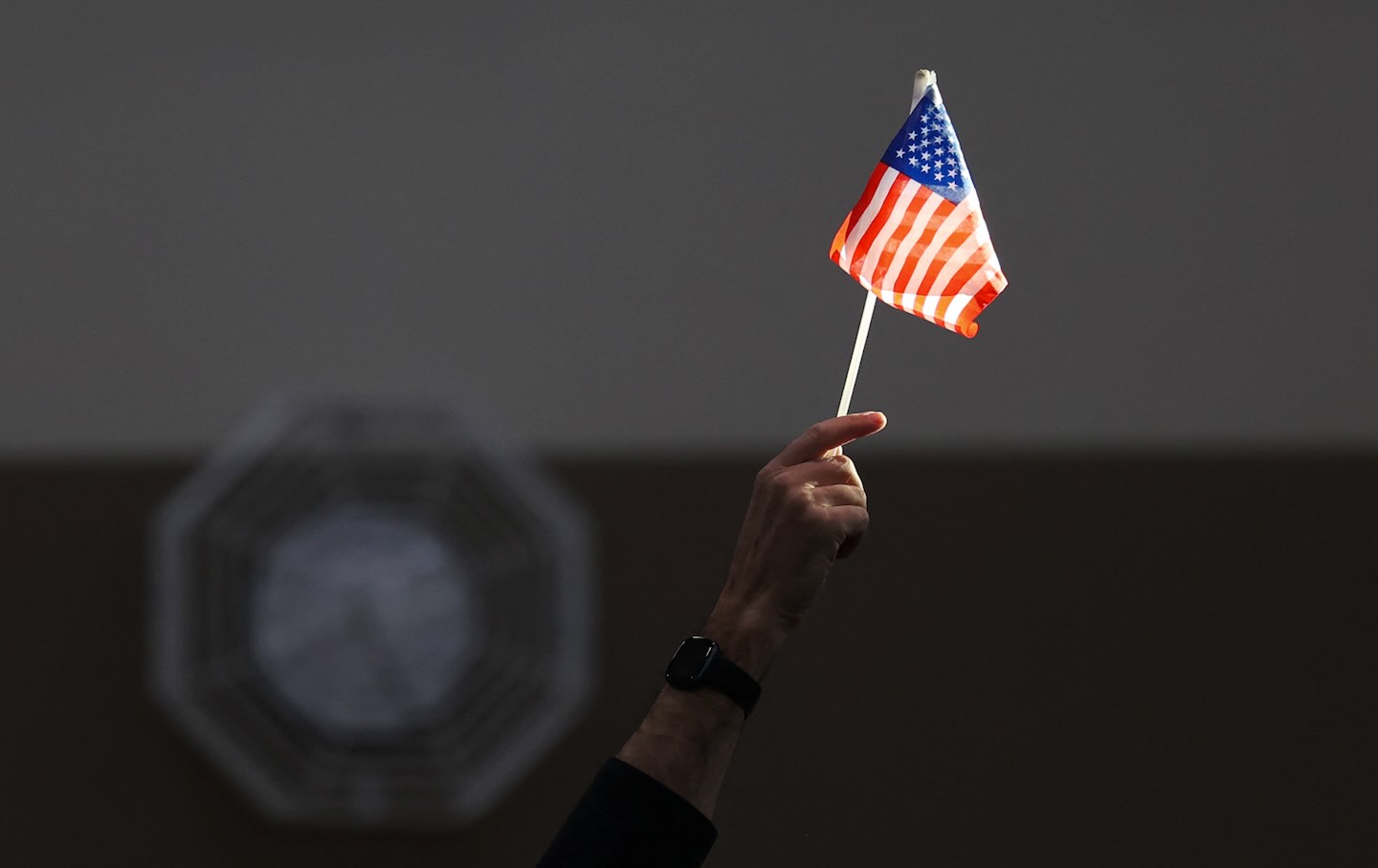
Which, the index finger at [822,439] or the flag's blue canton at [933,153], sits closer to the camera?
the index finger at [822,439]

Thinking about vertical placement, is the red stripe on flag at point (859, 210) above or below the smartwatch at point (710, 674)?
above

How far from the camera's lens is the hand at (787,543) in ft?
3.20

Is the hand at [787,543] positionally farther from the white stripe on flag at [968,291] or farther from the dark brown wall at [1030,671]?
the dark brown wall at [1030,671]

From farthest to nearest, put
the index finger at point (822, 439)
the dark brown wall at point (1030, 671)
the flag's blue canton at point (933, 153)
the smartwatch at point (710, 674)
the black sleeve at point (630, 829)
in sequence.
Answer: the dark brown wall at point (1030, 671), the flag's blue canton at point (933, 153), the index finger at point (822, 439), the smartwatch at point (710, 674), the black sleeve at point (630, 829)

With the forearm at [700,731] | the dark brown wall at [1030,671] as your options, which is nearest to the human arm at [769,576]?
the forearm at [700,731]

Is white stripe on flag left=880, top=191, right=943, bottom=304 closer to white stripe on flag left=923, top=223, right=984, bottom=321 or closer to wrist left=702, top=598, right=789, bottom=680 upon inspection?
white stripe on flag left=923, top=223, right=984, bottom=321

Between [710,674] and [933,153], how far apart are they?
0.70 m

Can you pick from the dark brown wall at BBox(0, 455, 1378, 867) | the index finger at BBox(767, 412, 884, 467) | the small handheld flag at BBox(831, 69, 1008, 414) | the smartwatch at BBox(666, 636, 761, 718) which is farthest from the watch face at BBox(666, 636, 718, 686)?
the dark brown wall at BBox(0, 455, 1378, 867)

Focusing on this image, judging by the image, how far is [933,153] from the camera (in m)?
1.34

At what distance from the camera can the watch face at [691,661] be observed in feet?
3.02

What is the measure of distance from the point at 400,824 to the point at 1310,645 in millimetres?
2042

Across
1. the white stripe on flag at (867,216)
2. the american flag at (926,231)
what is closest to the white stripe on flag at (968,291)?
the american flag at (926,231)

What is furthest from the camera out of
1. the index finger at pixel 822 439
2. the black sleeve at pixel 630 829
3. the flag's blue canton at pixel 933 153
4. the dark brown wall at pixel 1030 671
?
the dark brown wall at pixel 1030 671

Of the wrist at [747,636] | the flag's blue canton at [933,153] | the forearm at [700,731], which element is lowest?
the forearm at [700,731]
